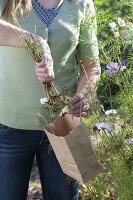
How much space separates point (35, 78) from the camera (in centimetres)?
226

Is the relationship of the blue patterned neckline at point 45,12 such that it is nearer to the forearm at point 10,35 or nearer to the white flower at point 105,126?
the forearm at point 10,35

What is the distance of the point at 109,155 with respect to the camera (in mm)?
2205

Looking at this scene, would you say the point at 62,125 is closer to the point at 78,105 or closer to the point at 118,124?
the point at 78,105

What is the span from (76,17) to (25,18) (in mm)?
210

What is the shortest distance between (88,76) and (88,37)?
0.16 meters

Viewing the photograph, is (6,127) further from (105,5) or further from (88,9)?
(105,5)

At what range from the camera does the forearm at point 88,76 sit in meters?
2.22

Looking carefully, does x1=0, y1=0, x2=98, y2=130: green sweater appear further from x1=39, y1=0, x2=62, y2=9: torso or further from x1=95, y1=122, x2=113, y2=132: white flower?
x1=95, y1=122, x2=113, y2=132: white flower

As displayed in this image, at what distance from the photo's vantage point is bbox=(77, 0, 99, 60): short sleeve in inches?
88.2

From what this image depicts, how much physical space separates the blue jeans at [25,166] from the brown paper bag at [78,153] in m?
0.39

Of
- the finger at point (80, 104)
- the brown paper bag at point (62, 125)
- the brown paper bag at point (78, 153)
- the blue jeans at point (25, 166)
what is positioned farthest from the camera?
the blue jeans at point (25, 166)

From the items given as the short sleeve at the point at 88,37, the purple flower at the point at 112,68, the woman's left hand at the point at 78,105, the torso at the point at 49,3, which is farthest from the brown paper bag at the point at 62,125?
the torso at the point at 49,3

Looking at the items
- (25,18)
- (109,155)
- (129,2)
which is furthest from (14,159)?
(129,2)

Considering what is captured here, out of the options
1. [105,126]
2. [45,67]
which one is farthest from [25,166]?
[45,67]
